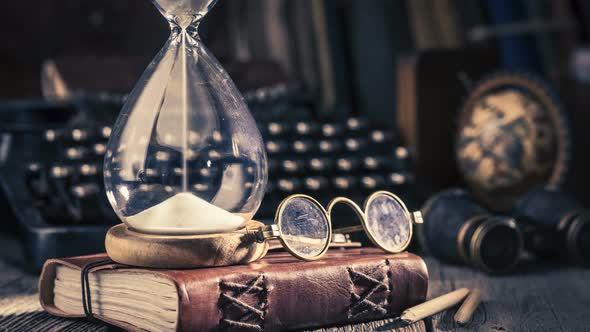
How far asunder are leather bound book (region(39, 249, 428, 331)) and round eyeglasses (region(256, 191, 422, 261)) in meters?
0.02

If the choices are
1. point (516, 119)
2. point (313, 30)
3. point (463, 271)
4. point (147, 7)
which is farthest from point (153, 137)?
point (147, 7)

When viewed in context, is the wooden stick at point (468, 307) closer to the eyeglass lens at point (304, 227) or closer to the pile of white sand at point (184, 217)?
the eyeglass lens at point (304, 227)

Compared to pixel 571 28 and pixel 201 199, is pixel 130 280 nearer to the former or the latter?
pixel 201 199

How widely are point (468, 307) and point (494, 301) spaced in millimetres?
138

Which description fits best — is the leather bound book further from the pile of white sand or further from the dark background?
the dark background

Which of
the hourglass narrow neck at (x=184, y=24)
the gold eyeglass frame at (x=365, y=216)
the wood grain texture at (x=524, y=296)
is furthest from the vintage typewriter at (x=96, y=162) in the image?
the hourglass narrow neck at (x=184, y=24)

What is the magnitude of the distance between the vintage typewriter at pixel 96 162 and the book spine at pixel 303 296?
61 cm

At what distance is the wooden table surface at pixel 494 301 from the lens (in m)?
1.26

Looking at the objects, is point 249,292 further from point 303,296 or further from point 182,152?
point 182,152

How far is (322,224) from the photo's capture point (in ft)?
4.01

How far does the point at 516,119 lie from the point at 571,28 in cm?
94

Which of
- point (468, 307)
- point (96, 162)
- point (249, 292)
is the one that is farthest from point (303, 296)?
point (96, 162)

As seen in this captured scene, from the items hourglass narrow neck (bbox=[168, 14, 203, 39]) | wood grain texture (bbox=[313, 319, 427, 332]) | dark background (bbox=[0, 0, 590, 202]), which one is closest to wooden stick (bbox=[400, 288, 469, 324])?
wood grain texture (bbox=[313, 319, 427, 332])

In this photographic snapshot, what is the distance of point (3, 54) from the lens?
9.15 feet
